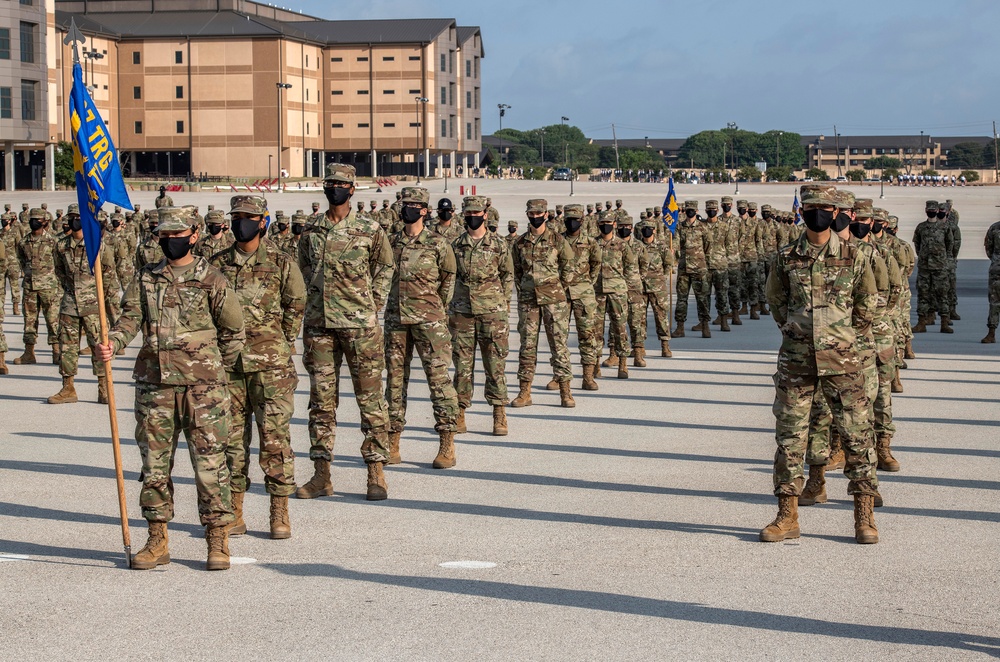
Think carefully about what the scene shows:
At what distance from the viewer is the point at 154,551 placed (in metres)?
8.16

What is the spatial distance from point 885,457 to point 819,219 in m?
3.31

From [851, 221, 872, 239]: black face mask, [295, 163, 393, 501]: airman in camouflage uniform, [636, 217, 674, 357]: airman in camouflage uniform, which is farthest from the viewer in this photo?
[636, 217, 674, 357]: airman in camouflage uniform

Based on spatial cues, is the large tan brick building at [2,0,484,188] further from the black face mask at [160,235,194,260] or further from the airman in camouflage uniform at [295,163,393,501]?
the black face mask at [160,235,194,260]

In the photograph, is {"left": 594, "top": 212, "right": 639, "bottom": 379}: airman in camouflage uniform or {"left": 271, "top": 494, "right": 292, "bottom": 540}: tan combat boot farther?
{"left": 594, "top": 212, "right": 639, "bottom": 379}: airman in camouflage uniform

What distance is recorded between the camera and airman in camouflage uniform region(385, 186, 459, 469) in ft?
36.8

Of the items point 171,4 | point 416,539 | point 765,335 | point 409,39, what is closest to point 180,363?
point 416,539

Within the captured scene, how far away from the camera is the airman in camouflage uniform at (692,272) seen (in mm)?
23391

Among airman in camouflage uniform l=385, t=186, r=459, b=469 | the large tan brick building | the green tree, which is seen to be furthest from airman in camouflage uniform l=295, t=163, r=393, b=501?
the large tan brick building

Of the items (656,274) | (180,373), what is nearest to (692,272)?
(656,274)

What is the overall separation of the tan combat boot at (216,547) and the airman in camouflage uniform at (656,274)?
1260 cm

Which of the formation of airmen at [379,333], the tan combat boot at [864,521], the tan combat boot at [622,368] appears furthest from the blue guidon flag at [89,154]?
the tan combat boot at [622,368]

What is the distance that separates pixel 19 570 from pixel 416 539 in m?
2.42

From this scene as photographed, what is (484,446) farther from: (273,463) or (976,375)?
(976,375)

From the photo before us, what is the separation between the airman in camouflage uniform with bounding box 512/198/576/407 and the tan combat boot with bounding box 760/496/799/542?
20.0ft
